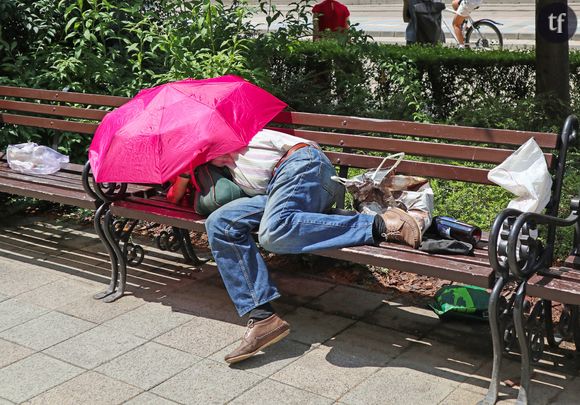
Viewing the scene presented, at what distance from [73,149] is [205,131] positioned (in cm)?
288

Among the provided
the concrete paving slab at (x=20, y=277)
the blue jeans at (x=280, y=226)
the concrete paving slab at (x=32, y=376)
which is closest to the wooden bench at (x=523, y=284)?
the blue jeans at (x=280, y=226)

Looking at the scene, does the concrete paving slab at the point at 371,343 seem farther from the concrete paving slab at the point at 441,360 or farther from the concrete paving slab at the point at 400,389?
the concrete paving slab at the point at 400,389

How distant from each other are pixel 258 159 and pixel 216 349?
1004 mm

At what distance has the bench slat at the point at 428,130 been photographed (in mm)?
4398

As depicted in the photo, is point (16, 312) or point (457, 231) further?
point (16, 312)

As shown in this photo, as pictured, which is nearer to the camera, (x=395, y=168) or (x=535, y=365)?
(x=535, y=365)

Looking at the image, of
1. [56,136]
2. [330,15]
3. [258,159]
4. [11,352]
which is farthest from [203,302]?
[330,15]

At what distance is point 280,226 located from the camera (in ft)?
14.3

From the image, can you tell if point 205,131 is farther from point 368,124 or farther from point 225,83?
point 368,124

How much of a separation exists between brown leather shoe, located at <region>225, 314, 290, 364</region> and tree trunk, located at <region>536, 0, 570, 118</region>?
3.84m

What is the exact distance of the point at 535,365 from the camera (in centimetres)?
426

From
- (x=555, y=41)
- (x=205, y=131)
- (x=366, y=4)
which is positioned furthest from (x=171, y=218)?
(x=366, y=4)

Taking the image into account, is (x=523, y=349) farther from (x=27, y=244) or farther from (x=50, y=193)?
(x=27, y=244)

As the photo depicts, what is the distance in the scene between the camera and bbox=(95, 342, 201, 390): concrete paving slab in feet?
13.9
